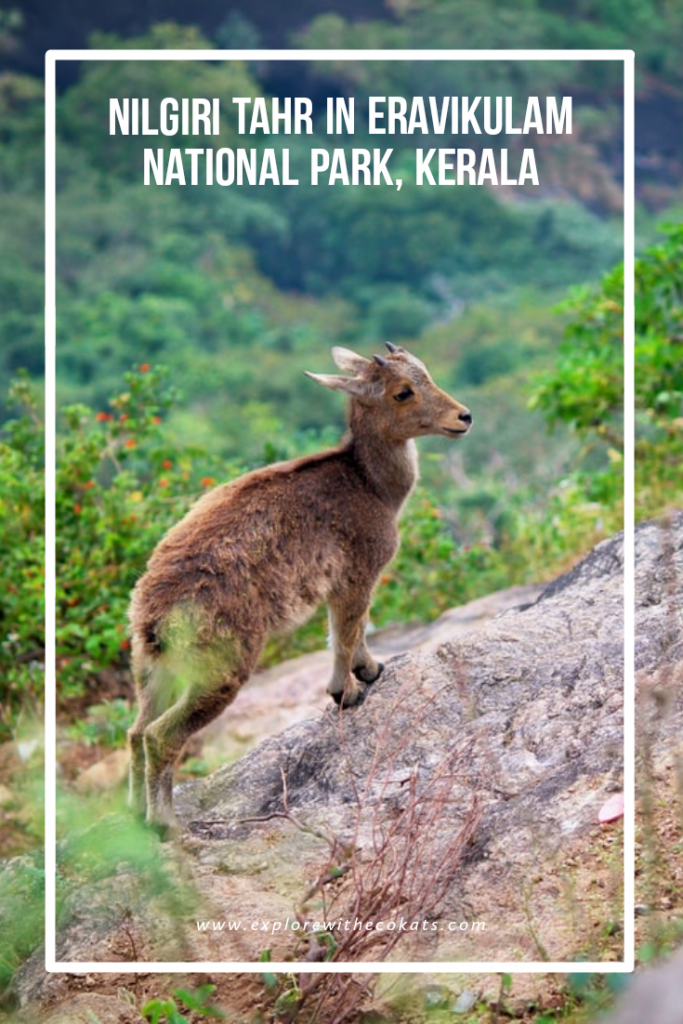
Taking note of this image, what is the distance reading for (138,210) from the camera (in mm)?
25797

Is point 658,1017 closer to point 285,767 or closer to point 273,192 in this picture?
point 285,767

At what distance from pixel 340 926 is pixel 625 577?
1.91m

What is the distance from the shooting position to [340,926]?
6.61 m

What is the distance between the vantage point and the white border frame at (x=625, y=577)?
641cm

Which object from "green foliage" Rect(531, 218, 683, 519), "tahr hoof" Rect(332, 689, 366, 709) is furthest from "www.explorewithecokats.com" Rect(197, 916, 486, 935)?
"green foliage" Rect(531, 218, 683, 519)

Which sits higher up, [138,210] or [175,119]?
[138,210]

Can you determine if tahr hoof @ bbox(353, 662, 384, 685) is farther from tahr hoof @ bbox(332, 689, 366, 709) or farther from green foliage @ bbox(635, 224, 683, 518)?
green foliage @ bbox(635, 224, 683, 518)

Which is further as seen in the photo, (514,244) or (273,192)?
(514,244)

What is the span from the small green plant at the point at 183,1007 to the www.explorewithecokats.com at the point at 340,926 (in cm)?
29

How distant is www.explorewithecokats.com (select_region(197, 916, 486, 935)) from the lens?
21.6ft

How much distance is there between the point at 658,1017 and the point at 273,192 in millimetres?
17369

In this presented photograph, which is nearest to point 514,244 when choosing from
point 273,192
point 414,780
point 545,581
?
point 273,192

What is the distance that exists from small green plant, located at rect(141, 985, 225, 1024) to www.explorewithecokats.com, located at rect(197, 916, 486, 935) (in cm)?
29

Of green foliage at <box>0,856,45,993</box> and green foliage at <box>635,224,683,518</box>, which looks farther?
green foliage at <box>635,224,683,518</box>
